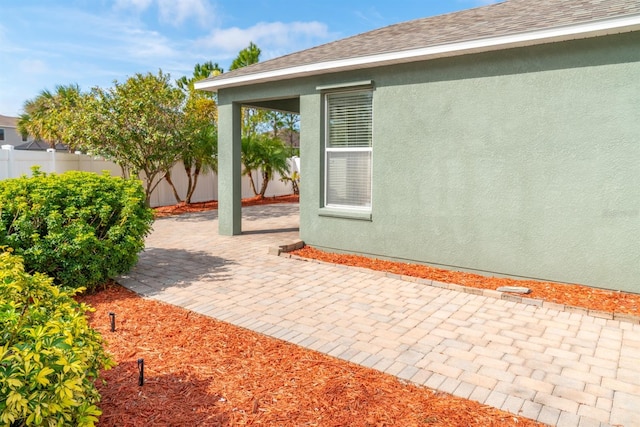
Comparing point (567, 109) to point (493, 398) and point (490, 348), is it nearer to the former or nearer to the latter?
point (490, 348)

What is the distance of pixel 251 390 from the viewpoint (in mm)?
3205

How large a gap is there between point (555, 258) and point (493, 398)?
11.0 ft

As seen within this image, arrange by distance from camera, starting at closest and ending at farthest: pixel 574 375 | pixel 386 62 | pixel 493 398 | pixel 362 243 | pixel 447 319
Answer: pixel 493 398 < pixel 574 375 < pixel 447 319 < pixel 386 62 < pixel 362 243

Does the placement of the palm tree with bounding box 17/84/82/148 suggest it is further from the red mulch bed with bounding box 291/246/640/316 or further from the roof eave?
the red mulch bed with bounding box 291/246/640/316

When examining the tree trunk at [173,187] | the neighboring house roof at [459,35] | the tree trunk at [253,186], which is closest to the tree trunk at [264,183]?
the tree trunk at [253,186]

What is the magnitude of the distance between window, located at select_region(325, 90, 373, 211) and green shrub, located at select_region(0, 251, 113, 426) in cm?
564

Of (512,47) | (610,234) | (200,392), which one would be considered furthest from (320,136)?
(200,392)

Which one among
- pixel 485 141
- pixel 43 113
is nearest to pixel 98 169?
pixel 485 141

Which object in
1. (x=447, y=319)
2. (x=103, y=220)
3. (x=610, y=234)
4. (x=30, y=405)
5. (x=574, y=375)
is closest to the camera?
(x=30, y=405)

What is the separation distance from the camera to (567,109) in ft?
18.3

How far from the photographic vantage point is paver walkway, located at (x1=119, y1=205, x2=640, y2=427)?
3.19m

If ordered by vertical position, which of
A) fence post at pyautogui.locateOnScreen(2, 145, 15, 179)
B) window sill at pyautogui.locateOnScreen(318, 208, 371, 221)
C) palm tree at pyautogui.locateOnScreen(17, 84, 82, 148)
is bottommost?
window sill at pyautogui.locateOnScreen(318, 208, 371, 221)

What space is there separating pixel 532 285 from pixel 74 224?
6.04 meters

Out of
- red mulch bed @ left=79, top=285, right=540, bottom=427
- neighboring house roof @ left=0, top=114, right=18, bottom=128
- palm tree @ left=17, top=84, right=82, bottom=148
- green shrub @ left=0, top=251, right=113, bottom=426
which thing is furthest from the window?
neighboring house roof @ left=0, top=114, right=18, bottom=128
